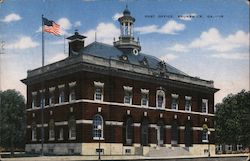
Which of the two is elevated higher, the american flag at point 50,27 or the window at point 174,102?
the american flag at point 50,27

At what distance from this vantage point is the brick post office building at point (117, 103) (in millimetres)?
11742

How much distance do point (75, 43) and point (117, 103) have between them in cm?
194

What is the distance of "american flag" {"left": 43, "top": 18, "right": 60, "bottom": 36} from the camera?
36.1 feet

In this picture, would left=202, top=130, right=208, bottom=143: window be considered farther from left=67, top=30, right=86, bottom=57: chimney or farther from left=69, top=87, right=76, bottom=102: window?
left=67, top=30, right=86, bottom=57: chimney

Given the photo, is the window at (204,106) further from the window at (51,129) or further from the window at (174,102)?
the window at (51,129)

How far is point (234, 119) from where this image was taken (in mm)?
13156

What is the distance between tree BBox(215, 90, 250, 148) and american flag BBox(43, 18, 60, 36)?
14.5ft

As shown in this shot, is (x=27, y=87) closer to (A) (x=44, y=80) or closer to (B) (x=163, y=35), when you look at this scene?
(A) (x=44, y=80)

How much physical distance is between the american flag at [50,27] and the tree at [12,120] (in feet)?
4.79

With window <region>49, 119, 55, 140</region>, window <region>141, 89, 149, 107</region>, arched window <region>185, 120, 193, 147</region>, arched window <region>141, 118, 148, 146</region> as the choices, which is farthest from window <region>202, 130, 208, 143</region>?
window <region>49, 119, 55, 140</region>

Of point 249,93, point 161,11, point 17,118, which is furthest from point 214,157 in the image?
point 17,118

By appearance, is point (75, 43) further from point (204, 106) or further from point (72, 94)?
point (204, 106)

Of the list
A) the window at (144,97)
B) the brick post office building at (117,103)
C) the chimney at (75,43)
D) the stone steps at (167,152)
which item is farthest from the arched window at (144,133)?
the chimney at (75,43)

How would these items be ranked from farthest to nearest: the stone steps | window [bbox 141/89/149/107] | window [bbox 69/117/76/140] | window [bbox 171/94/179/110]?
window [bbox 171/94/179/110] < window [bbox 141/89/149/107] < the stone steps < window [bbox 69/117/76/140]
